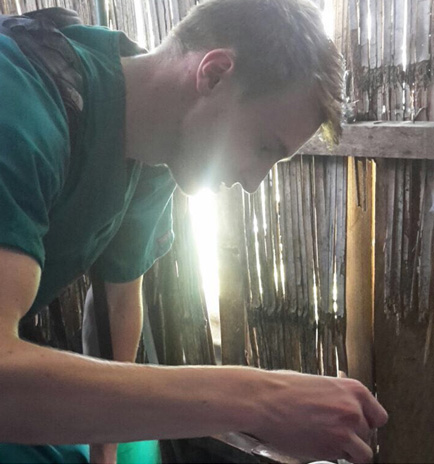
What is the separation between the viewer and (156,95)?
2.79 feet

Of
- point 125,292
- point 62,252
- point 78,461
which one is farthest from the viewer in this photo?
point 125,292

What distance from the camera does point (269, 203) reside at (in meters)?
1.63

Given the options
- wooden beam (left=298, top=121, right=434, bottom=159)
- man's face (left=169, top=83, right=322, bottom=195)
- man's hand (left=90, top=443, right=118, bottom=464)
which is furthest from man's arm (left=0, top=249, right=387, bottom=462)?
wooden beam (left=298, top=121, right=434, bottom=159)

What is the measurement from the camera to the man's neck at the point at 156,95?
84 centimetres

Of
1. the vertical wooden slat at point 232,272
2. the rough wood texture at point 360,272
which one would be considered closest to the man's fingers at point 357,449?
the rough wood texture at point 360,272

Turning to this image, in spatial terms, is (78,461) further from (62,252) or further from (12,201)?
(12,201)

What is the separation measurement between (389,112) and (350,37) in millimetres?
209

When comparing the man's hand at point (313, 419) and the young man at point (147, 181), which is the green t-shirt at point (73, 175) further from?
the man's hand at point (313, 419)

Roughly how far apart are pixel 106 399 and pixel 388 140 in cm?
102

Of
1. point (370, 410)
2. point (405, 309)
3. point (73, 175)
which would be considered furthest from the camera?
point (405, 309)

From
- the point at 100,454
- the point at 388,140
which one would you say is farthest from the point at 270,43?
the point at 100,454

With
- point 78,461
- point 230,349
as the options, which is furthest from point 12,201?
point 230,349

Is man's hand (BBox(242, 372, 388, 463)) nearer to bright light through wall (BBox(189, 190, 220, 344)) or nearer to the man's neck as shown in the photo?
the man's neck

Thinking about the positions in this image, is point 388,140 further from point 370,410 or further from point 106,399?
point 106,399
